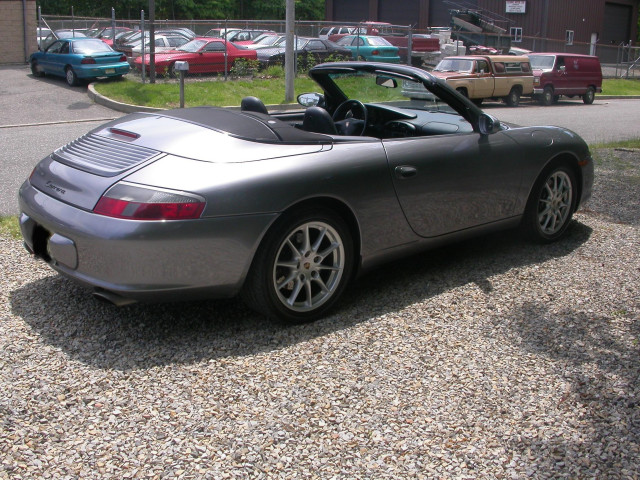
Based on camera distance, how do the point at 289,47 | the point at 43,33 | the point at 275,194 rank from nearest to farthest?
the point at 275,194 → the point at 289,47 → the point at 43,33

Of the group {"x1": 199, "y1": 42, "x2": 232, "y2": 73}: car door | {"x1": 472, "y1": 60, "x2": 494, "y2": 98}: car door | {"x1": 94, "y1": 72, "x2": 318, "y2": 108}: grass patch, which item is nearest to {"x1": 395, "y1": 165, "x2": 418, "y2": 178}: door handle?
{"x1": 94, "y1": 72, "x2": 318, "y2": 108}: grass patch

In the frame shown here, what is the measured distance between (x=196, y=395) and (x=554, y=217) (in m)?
3.52

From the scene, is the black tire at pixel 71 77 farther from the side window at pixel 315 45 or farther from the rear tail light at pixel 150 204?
the rear tail light at pixel 150 204

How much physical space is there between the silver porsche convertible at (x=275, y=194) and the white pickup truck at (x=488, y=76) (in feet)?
52.4

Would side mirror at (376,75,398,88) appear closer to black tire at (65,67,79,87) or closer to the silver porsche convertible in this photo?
the silver porsche convertible

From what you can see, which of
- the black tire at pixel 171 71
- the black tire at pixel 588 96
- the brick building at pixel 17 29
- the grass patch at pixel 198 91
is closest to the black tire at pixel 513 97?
the black tire at pixel 588 96

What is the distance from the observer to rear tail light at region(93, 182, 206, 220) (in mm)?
3447

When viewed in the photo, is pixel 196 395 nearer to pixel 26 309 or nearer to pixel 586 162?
pixel 26 309

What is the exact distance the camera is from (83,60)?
66.1ft

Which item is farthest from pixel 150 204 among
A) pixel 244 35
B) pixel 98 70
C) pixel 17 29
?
pixel 244 35

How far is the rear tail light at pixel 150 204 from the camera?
345 centimetres

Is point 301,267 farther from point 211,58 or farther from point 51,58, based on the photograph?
point 51,58

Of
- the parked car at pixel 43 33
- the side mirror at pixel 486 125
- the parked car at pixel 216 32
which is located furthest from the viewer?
the parked car at pixel 43 33

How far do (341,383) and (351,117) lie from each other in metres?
2.46
